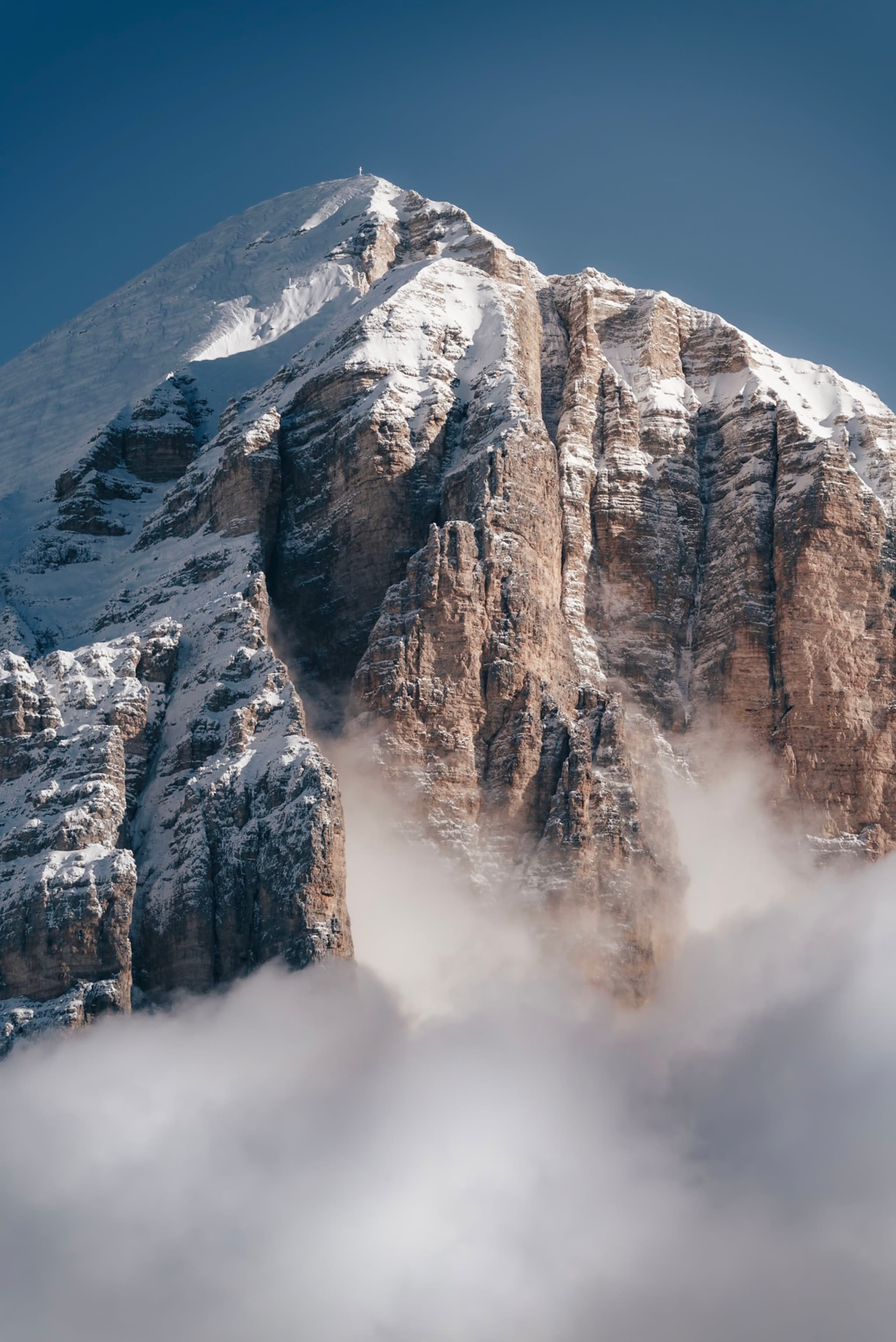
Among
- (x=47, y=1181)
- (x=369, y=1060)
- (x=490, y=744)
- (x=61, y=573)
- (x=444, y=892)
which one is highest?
(x=61, y=573)

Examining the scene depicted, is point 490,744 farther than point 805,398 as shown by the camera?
No

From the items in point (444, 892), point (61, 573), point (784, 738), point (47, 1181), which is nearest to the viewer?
point (47, 1181)

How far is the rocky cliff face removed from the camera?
5492 inches

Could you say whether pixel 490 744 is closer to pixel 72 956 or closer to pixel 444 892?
pixel 444 892

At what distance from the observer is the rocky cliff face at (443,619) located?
13950cm

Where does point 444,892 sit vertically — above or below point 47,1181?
above

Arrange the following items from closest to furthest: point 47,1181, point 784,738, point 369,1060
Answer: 1. point 47,1181
2. point 369,1060
3. point 784,738

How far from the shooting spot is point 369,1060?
136625 mm

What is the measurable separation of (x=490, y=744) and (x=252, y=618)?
1918cm

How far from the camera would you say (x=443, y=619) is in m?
155

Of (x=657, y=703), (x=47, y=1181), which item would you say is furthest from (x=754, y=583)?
(x=47, y=1181)

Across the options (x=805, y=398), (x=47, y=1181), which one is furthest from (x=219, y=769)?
(x=805, y=398)

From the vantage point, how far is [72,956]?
135m

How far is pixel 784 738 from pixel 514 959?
32.7 m
